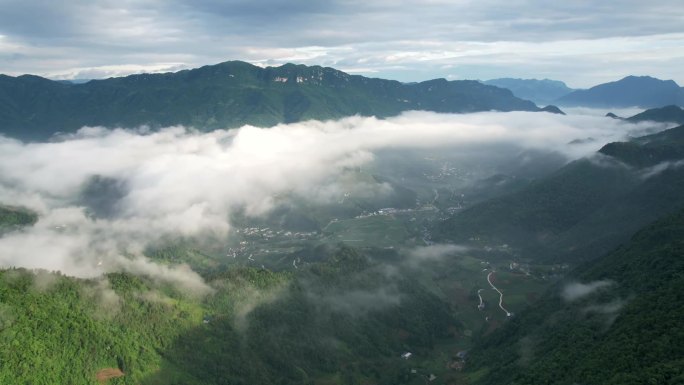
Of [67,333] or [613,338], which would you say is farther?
[67,333]

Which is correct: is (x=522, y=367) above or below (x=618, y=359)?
below

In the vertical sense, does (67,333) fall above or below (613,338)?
below

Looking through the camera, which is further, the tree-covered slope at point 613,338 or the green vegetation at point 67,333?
the green vegetation at point 67,333

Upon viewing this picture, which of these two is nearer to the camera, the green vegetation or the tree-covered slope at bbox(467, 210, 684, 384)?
the tree-covered slope at bbox(467, 210, 684, 384)

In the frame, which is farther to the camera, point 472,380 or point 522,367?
point 472,380

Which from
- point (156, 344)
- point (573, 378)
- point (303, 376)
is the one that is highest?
point (573, 378)

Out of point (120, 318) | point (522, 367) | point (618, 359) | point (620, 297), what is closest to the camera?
point (618, 359)

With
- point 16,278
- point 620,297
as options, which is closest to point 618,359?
point 620,297

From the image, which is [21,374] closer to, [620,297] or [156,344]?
[156,344]
